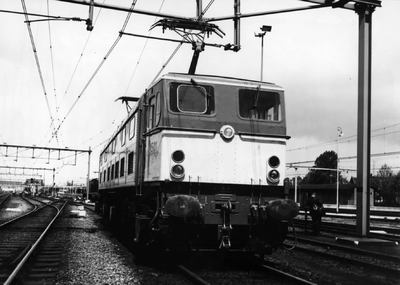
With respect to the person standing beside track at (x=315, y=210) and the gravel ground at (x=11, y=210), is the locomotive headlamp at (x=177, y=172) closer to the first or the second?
the person standing beside track at (x=315, y=210)

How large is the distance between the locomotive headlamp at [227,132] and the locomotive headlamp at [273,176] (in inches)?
42.6

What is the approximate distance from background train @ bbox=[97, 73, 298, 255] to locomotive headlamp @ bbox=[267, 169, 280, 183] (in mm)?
20

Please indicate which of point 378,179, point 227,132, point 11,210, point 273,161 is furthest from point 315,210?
point 378,179

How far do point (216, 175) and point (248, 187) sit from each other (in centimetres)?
68

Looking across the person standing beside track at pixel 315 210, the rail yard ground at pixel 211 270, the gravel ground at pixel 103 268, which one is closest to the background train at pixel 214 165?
the rail yard ground at pixel 211 270

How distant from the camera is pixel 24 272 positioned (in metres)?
7.95

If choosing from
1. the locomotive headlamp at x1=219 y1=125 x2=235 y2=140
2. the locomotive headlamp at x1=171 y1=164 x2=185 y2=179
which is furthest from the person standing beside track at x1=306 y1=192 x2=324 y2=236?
the locomotive headlamp at x1=171 y1=164 x2=185 y2=179

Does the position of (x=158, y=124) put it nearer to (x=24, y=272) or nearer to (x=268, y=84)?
(x=268, y=84)

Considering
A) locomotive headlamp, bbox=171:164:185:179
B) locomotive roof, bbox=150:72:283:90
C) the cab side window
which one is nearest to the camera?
locomotive headlamp, bbox=171:164:185:179

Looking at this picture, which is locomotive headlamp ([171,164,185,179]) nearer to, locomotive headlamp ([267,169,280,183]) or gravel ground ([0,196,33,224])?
locomotive headlamp ([267,169,280,183])

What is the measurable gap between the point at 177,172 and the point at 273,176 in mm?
1947

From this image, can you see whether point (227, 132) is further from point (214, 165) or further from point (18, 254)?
point (18, 254)

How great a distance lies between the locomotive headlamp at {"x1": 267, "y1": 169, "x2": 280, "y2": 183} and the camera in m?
8.84

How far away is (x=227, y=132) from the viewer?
867cm
